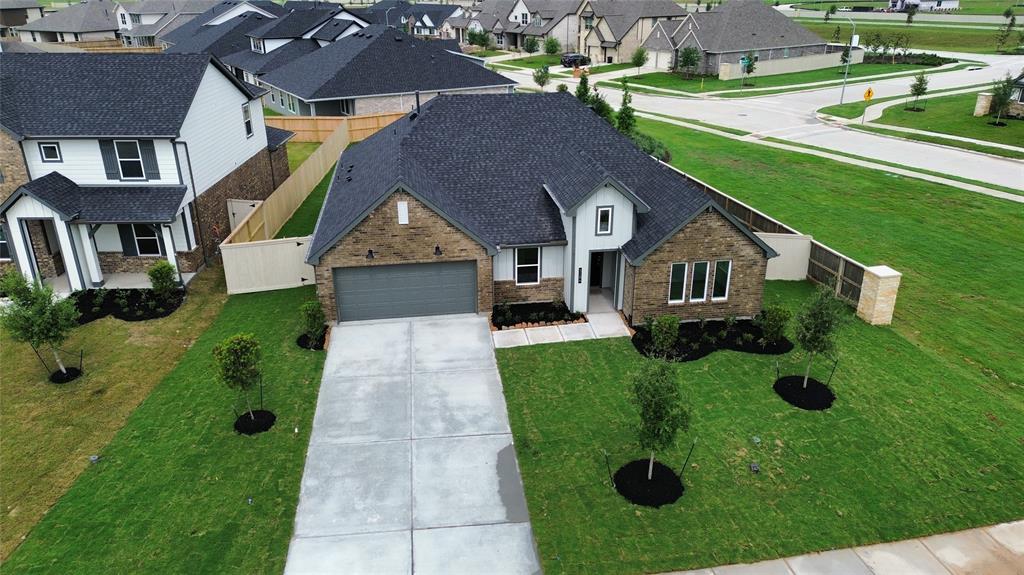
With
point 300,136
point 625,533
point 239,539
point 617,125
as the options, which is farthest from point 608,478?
point 300,136

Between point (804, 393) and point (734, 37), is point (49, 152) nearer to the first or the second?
point (804, 393)

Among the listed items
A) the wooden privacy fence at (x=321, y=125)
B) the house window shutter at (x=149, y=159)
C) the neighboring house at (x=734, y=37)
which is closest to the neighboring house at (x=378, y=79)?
the wooden privacy fence at (x=321, y=125)

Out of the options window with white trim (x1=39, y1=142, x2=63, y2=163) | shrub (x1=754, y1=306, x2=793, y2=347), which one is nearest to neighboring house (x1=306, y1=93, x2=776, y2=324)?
shrub (x1=754, y1=306, x2=793, y2=347)

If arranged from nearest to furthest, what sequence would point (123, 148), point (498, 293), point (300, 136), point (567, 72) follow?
point (498, 293) < point (123, 148) < point (300, 136) < point (567, 72)

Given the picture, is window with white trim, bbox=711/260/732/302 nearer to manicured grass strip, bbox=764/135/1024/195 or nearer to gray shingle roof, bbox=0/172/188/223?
gray shingle roof, bbox=0/172/188/223

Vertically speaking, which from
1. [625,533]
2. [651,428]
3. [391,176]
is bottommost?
[625,533]

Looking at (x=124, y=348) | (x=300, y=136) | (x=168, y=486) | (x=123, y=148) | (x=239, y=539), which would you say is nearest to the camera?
(x=239, y=539)

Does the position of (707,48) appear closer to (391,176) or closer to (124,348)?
(391,176)

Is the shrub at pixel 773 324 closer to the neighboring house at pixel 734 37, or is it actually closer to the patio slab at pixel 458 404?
the patio slab at pixel 458 404

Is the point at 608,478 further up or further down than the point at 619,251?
further down
